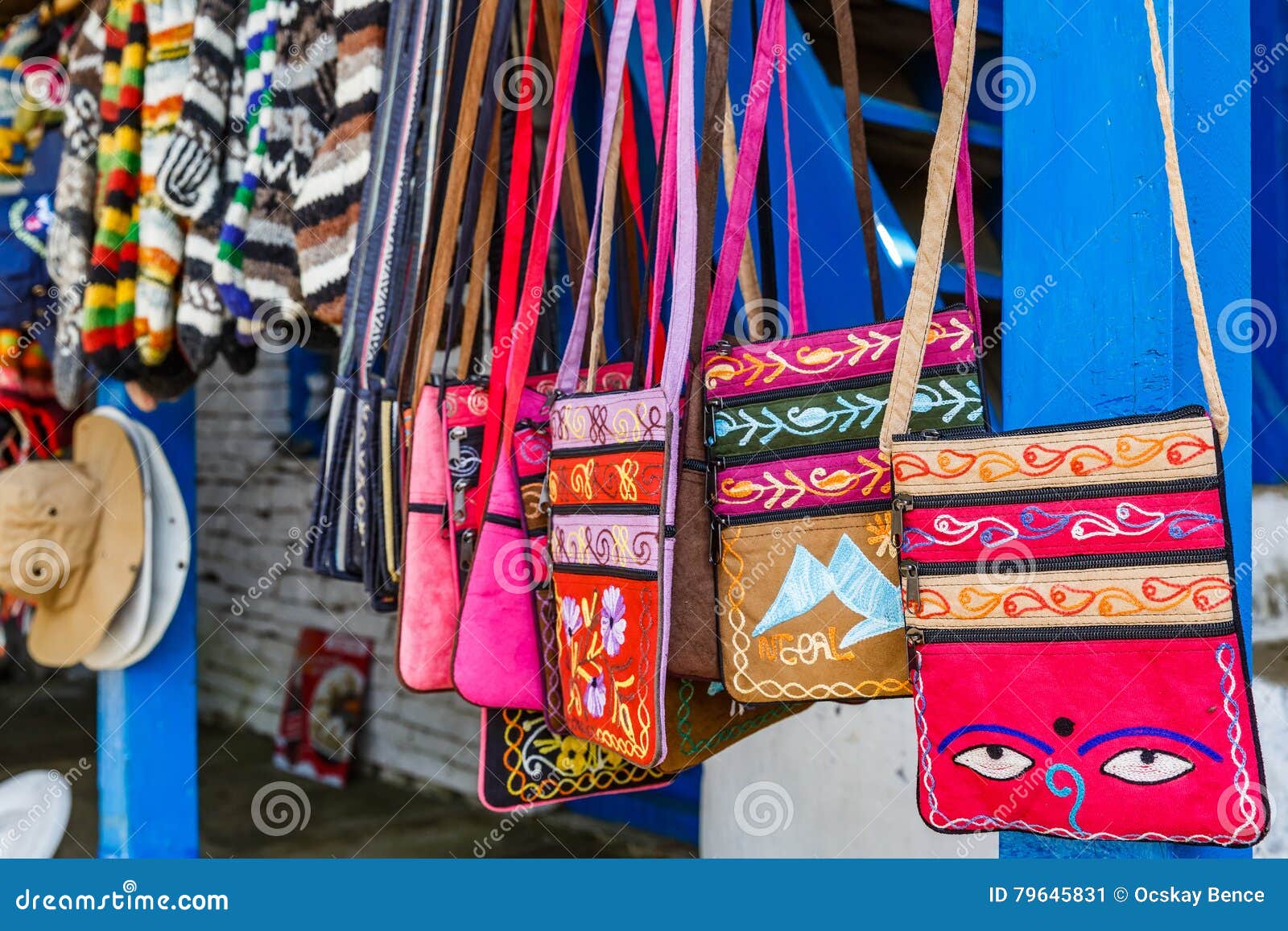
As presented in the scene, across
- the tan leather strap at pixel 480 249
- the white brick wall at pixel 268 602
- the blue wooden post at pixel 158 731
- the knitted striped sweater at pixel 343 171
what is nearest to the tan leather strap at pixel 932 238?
the tan leather strap at pixel 480 249

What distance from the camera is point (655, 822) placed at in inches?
131

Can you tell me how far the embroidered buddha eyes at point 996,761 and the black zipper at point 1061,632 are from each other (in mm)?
85

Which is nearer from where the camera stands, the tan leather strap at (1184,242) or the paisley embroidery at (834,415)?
the tan leather strap at (1184,242)

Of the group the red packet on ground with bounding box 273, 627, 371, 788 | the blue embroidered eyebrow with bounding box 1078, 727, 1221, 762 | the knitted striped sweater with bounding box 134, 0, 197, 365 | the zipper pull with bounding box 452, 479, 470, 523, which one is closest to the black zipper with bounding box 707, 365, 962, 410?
the blue embroidered eyebrow with bounding box 1078, 727, 1221, 762

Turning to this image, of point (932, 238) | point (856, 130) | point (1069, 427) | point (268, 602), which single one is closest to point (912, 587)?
point (1069, 427)

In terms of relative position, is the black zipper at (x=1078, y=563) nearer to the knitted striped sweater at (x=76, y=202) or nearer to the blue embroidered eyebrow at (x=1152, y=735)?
the blue embroidered eyebrow at (x=1152, y=735)

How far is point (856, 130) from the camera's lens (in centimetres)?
112

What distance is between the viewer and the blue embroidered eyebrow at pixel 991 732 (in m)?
0.81

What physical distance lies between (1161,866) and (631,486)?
59cm

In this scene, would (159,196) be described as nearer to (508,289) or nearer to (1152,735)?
(508,289)

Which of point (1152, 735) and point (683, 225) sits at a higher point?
point (683, 225)

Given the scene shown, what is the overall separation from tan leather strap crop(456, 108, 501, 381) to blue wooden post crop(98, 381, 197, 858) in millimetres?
1179

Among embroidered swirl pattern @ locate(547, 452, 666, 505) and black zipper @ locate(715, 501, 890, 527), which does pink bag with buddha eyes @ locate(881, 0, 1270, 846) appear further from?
embroidered swirl pattern @ locate(547, 452, 666, 505)

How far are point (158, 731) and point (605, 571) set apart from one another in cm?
173
